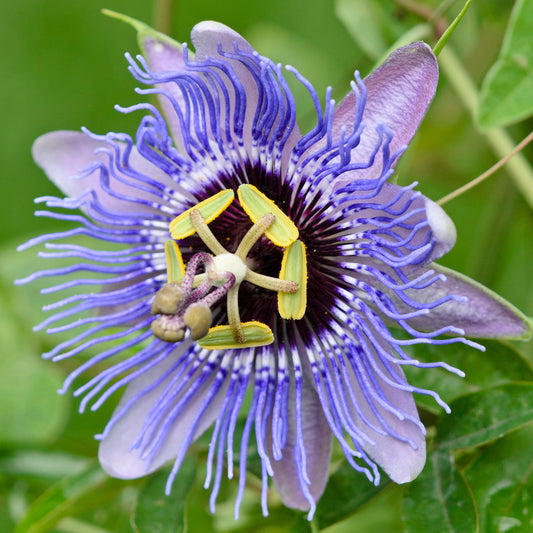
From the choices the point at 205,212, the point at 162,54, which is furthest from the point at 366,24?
the point at 205,212

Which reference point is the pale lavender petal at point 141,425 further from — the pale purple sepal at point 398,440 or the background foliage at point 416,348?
the pale purple sepal at point 398,440


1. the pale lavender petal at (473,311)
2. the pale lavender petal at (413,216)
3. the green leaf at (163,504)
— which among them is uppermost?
the pale lavender petal at (413,216)

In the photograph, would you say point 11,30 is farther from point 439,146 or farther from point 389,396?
point 389,396

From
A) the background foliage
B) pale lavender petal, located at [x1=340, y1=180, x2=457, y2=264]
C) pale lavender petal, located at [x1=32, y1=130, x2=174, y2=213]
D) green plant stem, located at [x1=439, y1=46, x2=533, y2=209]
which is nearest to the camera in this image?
pale lavender petal, located at [x1=340, y1=180, x2=457, y2=264]

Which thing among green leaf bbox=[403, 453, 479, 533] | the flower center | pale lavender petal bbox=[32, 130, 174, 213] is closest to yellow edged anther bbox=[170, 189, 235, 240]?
the flower center

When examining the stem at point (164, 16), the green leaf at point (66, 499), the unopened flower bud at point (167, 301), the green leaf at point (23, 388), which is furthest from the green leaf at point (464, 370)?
the stem at point (164, 16)

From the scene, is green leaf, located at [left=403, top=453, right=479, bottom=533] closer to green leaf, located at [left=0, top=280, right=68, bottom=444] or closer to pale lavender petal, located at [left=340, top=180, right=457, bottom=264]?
pale lavender petal, located at [left=340, top=180, right=457, bottom=264]

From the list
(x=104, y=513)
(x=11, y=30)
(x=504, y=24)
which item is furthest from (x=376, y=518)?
(x=11, y=30)
